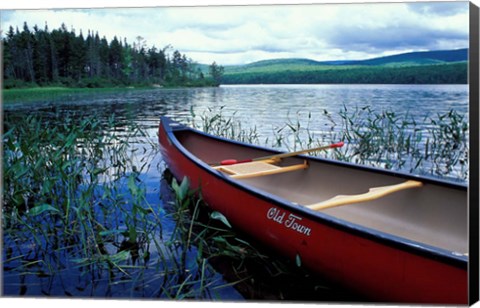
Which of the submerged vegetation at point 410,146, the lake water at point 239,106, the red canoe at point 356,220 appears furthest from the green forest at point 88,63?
the submerged vegetation at point 410,146

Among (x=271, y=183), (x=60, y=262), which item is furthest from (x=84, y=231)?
(x=271, y=183)

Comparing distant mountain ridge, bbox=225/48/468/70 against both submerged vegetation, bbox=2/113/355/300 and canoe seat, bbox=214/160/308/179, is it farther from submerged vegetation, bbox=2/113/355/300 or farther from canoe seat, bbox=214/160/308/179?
submerged vegetation, bbox=2/113/355/300

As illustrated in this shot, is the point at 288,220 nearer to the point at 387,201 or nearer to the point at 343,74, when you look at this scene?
the point at 387,201

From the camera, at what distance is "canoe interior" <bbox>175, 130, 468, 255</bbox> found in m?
2.37

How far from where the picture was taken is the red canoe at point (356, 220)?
5.68ft

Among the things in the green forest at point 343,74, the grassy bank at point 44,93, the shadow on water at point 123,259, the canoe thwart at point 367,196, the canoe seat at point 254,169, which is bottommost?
the shadow on water at point 123,259

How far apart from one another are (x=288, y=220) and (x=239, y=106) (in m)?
2.24

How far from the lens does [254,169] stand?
10.5 ft

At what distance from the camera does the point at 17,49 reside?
105 inches

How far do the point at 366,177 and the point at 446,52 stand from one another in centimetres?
84

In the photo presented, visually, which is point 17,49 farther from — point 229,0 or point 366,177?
point 366,177

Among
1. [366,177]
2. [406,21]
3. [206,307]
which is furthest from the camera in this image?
[366,177]

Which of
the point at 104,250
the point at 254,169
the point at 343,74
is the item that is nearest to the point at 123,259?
the point at 104,250

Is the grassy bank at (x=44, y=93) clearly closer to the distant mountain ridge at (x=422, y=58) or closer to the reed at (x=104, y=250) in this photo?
the reed at (x=104, y=250)
